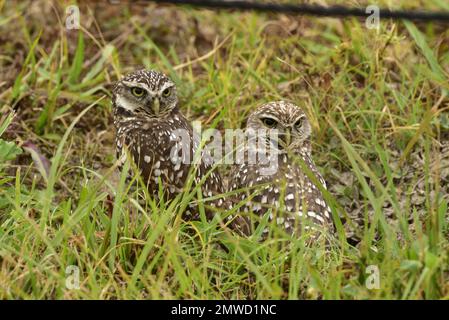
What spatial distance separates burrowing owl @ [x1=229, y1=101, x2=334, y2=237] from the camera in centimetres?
525

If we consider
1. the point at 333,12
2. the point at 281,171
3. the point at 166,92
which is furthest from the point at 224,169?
the point at 333,12

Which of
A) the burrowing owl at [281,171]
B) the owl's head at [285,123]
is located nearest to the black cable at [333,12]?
the burrowing owl at [281,171]

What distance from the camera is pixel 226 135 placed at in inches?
248

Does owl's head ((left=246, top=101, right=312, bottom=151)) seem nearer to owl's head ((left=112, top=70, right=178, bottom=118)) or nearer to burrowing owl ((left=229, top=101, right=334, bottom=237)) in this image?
burrowing owl ((left=229, top=101, right=334, bottom=237))

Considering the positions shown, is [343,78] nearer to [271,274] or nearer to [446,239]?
[446,239]

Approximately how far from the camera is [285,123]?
5492 millimetres

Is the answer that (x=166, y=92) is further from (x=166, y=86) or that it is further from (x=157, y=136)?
(x=157, y=136)

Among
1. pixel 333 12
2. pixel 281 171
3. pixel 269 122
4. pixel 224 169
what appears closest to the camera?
pixel 333 12

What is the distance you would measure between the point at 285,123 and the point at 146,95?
0.89 m

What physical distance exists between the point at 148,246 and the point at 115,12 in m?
4.17

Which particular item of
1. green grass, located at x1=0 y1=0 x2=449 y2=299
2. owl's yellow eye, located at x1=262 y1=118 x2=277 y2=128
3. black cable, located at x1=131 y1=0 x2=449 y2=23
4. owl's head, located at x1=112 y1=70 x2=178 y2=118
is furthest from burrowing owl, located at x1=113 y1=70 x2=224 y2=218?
black cable, located at x1=131 y1=0 x2=449 y2=23

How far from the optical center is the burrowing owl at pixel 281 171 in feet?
17.2

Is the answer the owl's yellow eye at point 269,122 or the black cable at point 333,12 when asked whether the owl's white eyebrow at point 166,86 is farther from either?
the black cable at point 333,12
